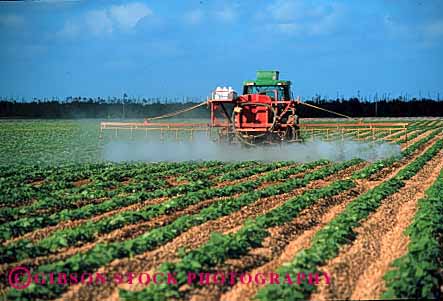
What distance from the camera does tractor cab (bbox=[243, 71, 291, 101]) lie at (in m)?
22.8

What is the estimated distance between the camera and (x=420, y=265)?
25.5 ft

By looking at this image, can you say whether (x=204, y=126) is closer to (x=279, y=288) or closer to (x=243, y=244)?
(x=243, y=244)

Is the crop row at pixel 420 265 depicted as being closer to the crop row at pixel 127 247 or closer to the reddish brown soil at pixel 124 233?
the crop row at pixel 127 247

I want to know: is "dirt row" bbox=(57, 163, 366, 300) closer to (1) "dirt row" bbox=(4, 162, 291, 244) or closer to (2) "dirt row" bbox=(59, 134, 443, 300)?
(2) "dirt row" bbox=(59, 134, 443, 300)

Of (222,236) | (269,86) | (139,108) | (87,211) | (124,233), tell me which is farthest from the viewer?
(139,108)

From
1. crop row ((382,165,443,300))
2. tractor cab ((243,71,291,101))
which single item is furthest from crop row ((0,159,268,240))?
tractor cab ((243,71,291,101))

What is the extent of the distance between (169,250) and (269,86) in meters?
14.6

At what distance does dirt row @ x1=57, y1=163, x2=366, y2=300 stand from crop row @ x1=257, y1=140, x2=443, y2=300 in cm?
153

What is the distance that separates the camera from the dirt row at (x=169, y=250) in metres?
7.16

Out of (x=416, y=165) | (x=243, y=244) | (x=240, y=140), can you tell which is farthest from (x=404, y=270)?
(x=240, y=140)

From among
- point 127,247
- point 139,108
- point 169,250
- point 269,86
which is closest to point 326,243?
point 169,250

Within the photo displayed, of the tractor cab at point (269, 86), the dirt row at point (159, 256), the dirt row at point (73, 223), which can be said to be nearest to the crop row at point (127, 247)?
the dirt row at point (159, 256)

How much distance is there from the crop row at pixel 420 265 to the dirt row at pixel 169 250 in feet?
9.10

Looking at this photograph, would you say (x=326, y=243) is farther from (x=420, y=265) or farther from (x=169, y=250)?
(x=169, y=250)
